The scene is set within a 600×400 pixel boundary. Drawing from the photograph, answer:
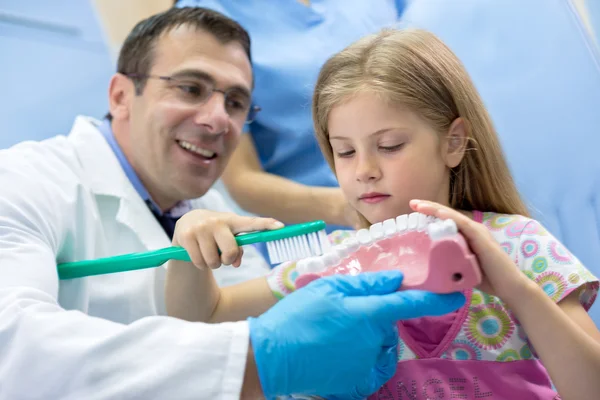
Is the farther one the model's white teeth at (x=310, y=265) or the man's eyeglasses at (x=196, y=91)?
the man's eyeglasses at (x=196, y=91)

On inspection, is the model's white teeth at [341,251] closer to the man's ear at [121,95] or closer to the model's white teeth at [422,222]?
the model's white teeth at [422,222]

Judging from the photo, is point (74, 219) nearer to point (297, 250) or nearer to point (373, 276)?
point (297, 250)

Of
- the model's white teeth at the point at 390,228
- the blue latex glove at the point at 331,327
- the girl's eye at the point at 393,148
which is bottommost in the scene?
the blue latex glove at the point at 331,327

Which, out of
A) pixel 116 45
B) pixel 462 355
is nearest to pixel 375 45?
pixel 462 355

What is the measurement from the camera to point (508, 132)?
1574 millimetres

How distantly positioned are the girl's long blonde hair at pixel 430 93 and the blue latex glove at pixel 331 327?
31 centimetres

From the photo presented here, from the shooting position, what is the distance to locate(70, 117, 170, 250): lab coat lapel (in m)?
1.33

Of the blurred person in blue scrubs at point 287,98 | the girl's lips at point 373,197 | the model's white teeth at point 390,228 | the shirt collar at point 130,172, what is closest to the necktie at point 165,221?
the shirt collar at point 130,172

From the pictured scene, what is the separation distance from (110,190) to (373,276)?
735mm

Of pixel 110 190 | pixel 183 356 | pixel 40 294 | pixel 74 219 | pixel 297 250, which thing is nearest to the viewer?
pixel 183 356

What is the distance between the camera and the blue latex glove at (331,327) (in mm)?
779

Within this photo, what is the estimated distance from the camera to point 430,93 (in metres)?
0.99

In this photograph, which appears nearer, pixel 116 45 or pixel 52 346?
pixel 52 346

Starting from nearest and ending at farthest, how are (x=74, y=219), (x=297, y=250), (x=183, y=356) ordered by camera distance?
(x=183, y=356), (x=297, y=250), (x=74, y=219)
